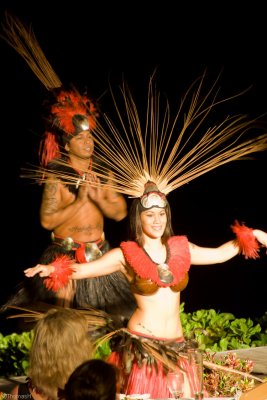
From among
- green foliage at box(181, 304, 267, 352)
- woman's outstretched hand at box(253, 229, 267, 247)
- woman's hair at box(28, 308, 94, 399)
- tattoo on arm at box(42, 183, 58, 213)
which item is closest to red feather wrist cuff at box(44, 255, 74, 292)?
woman's hair at box(28, 308, 94, 399)

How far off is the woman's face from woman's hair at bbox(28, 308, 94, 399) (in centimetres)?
97

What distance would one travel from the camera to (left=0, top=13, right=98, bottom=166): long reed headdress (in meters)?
3.69

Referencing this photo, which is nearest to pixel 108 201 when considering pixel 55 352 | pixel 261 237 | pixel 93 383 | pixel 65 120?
pixel 65 120

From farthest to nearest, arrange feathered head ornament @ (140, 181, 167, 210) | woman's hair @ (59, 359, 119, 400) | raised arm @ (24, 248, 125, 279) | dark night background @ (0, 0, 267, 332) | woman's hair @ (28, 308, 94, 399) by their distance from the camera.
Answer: dark night background @ (0, 0, 267, 332)
feathered head ornament @ (140, 181, 167, 210)
raised arm @ (24, 248, 125, 279)
woman's hair @ (28, 308, 94, 399)
woman's hair @ (59, 359, 119, 400)

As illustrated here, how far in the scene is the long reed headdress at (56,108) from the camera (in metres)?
3.69

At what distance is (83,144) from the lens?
3.72 meters

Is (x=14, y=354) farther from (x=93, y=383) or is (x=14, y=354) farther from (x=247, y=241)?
(x=93, y=383)

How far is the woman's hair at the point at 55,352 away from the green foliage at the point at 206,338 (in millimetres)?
1509

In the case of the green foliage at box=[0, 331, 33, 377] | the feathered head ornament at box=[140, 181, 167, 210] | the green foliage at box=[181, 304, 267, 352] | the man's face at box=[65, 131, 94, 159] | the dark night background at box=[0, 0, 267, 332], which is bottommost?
the green foliage at box=[0, 331, 33, 377]

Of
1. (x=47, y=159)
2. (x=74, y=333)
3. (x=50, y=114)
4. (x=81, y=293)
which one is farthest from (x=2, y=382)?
(x=74, y=333)

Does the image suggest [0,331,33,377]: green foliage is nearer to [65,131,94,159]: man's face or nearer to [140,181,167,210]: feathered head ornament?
[65,131,94,159]: man's face

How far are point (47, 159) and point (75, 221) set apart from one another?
38cm

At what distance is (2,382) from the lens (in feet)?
11.8

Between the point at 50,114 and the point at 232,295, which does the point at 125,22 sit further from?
the point at 232,295
